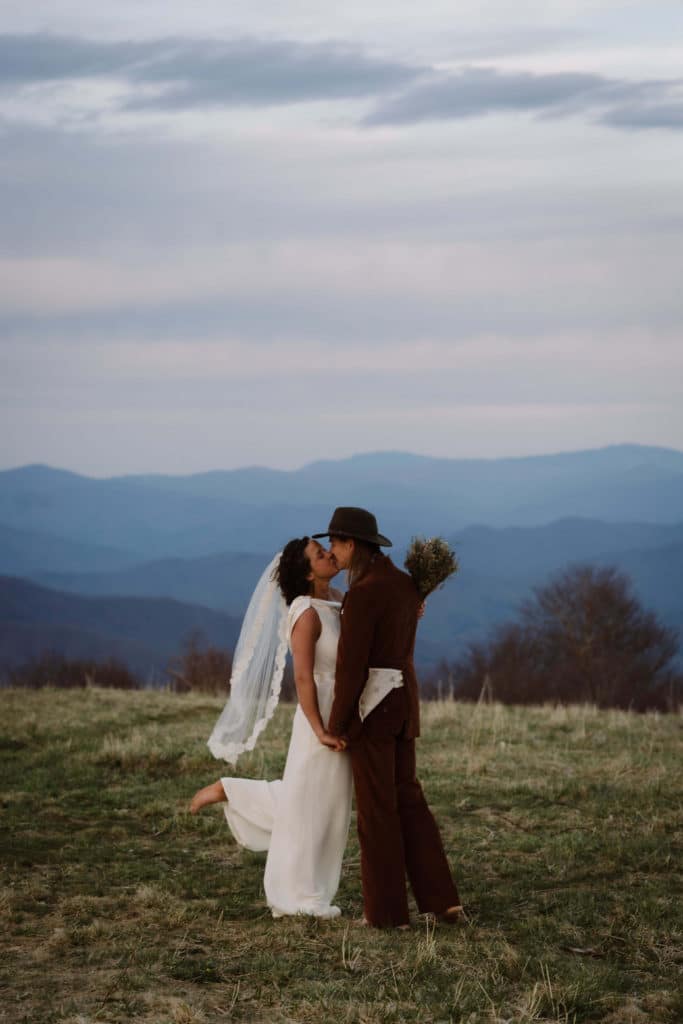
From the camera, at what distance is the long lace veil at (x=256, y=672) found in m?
7.04

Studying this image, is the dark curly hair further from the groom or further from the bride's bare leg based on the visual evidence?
the bride's bare leg

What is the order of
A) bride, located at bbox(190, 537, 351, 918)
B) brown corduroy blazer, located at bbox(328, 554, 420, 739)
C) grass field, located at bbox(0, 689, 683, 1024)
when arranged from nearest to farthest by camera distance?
grass field, located at bbox(0, 689, 683, 1024), brown corduroy blazer, located at bbox(328, 554, 420, 739), bride, located at bbox(190, 537, 351, 918)

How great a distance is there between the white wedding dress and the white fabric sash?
0.26 m

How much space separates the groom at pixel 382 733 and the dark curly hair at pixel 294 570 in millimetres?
228

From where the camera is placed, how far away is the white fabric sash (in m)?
6.43

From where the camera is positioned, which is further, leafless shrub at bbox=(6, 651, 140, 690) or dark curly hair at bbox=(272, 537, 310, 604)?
leafless shrub at bbox=(6, 651, 140, 690)

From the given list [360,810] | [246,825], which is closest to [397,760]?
[360,810]

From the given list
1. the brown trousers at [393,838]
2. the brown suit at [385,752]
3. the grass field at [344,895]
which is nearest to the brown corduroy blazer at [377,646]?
the brown suit at [385,752]

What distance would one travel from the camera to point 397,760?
6578mm

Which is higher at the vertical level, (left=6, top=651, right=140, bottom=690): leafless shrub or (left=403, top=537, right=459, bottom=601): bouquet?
(left=403, top=537, right=459, bottom=601): bouquet

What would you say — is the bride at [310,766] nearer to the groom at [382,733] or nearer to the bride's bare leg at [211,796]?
the groom at [382,733]

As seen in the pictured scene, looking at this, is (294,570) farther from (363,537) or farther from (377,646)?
(377,646)

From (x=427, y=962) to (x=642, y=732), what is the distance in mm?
8628

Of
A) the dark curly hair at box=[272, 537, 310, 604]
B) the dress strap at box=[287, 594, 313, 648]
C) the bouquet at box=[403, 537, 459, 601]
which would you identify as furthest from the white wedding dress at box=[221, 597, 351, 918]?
the bouquet at box=[403, 537, 459, 601]
